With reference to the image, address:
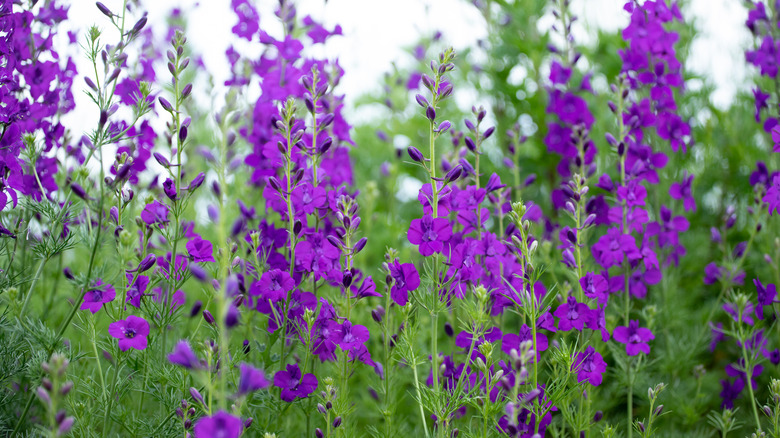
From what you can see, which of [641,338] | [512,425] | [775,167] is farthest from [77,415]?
[775,167]

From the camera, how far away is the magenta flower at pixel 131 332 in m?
2.17

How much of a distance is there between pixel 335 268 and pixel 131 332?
0.78 meters

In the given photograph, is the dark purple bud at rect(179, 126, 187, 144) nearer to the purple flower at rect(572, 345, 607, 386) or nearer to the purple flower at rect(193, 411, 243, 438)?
the purple flower at rect(193, 411, 243, 438)

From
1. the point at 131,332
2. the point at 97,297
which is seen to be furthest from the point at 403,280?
the point at 97,297

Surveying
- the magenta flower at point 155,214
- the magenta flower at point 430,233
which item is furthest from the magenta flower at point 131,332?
the magenta flower at point 430,233

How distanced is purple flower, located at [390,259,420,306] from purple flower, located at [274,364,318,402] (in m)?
0.45

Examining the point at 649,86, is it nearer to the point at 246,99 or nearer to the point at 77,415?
the point at 246,99

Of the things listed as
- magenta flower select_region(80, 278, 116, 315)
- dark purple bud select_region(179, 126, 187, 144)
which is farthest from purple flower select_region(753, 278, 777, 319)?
magenta flower select_region(80, 278, 116, 315)

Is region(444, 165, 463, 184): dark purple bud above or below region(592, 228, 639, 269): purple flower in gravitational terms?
above

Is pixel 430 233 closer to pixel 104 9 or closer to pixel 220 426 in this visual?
pixel 220 426

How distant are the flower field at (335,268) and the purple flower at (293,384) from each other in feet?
0.05

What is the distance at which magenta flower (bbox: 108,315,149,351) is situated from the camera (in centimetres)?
217

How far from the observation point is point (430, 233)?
208cm

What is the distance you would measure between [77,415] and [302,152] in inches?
51.3
